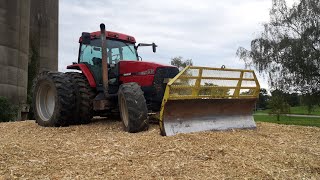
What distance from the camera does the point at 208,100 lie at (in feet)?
Answer: 23.7

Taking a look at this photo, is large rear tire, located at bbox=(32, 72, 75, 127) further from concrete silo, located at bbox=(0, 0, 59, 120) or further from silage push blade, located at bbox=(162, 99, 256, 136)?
concrete silo, located at bbox=(0, 0, 59, 120)

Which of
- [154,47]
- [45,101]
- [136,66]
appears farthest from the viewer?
[154,47]

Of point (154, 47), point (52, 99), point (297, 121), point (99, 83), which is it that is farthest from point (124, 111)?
point (297, 121)

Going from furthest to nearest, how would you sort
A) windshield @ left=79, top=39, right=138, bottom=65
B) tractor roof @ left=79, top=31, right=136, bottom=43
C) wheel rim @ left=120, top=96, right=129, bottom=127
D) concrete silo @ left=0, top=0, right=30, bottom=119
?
1. concrete silo @ left=0, top=0, right=30, bottom=119
2. tractor roof @ left=79, top=31, right=136, bottom=43
3. windshield @ left=79, top=39, right=138, bottom=65
4. wheel rim @ left=120, top=96, right=129, bottom=127

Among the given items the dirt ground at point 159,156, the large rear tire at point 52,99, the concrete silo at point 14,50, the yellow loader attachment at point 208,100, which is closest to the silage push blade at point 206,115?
the yellow loader attachment at point 208,100

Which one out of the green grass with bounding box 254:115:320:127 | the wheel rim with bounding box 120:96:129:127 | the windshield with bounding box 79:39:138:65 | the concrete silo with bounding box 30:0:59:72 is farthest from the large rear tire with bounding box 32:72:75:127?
the concrete silo with bounding box 30:0:59:72

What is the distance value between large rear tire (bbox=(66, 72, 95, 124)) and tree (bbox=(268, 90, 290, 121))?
1667cm

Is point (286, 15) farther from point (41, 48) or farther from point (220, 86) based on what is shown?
point (220, 86)

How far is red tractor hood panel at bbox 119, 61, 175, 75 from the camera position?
→ 25.6ft

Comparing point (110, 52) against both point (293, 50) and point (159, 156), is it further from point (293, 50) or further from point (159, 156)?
point (293, 50)

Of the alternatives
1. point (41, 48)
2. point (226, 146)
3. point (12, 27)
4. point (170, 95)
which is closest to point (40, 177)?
point (226, 146)

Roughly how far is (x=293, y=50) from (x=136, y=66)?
1554cm

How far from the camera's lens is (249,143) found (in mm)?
5719

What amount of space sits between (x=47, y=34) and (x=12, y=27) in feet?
21.5
